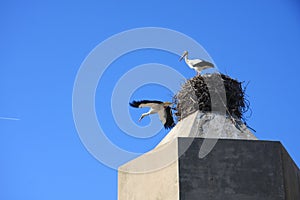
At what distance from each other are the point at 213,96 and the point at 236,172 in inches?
79.0

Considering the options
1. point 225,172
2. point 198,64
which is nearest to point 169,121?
point 198,64

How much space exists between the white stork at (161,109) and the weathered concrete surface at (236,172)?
2915mm

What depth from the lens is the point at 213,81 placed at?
39.5 feet

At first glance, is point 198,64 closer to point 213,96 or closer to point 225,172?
point 213,96

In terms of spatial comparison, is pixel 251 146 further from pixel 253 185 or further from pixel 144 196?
pixel 144 196

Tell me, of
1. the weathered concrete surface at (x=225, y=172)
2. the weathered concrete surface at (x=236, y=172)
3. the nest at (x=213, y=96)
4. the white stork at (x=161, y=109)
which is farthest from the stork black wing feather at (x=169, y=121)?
the weathered concrete surface at (x=236, y=172)

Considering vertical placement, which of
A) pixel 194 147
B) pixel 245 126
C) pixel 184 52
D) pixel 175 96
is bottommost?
pixel 194 147

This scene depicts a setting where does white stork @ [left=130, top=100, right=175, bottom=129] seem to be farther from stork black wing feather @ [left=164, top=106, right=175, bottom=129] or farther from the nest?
the nest

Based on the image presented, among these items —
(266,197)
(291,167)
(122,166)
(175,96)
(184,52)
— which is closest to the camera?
(266,197)

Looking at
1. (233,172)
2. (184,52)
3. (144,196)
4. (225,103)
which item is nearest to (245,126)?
(225,103)

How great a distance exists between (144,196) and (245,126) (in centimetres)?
219

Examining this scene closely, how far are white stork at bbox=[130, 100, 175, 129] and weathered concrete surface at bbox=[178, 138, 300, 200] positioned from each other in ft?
9.56

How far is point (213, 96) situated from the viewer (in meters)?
11.9

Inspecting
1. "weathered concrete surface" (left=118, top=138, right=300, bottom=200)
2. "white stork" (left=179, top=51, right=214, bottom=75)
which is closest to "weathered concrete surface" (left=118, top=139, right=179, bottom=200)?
"weathered concrete surface" (left=118, top=138, right=300, bottom=200)
